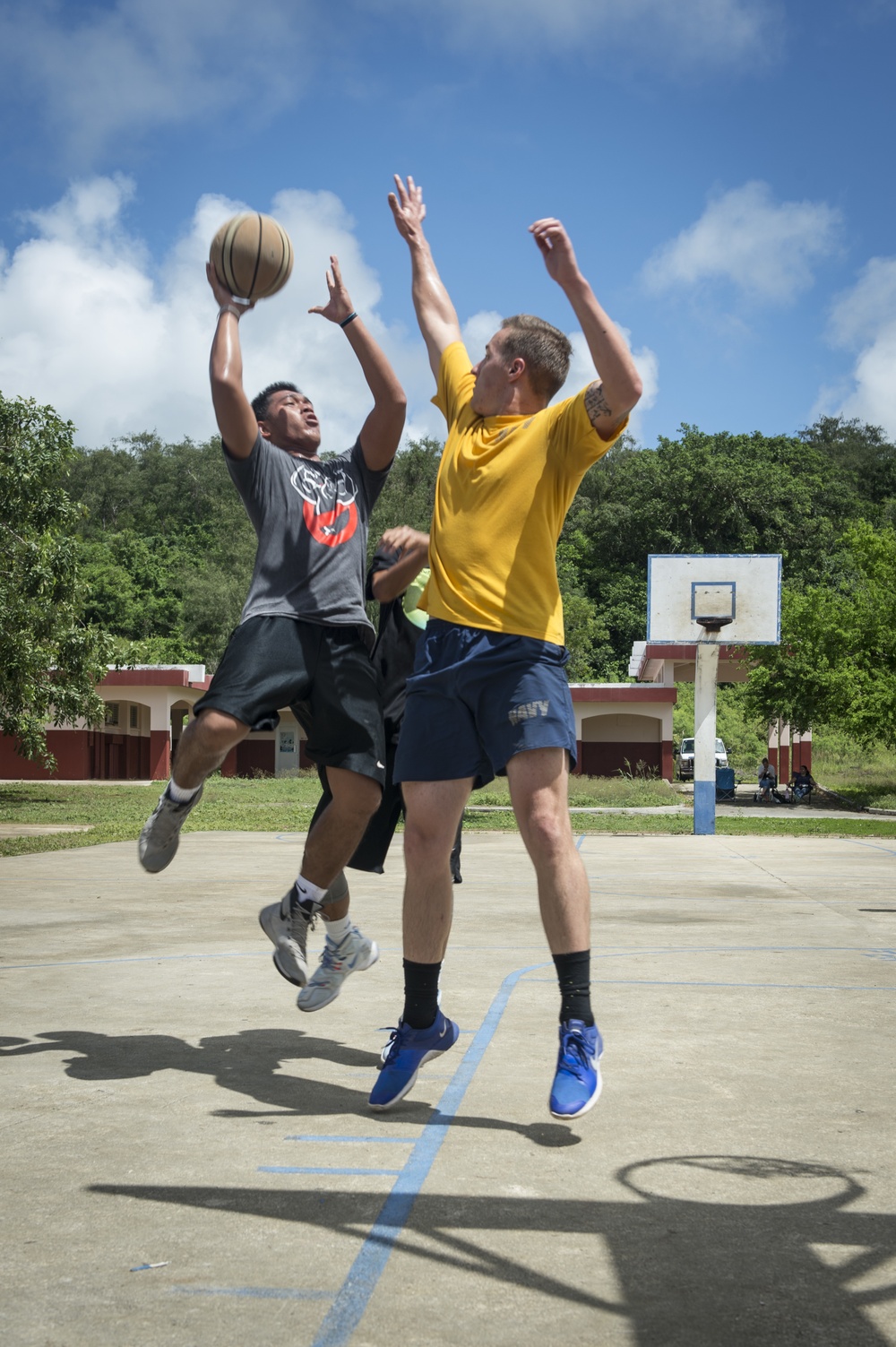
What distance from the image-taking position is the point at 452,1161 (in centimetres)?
285

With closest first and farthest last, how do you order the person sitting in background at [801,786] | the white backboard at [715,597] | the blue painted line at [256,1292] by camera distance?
the blue painted line at [256,1292]
the white backboard at [715,597]
the person sitting in background at [801,786]

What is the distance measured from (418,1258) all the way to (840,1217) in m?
0.87

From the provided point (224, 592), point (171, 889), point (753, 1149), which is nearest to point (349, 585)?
point (753, 1149)

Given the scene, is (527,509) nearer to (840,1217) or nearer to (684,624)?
(840,1217)

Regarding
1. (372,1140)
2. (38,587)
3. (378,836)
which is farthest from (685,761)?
(372,1140)

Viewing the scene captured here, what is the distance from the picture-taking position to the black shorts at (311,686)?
151 inches

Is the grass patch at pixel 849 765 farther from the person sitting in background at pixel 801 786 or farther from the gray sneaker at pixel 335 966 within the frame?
the gray sneaker at pixel 335 966

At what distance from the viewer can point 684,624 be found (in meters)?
23.3

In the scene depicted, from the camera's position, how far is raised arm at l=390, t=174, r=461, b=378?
408 centimetres

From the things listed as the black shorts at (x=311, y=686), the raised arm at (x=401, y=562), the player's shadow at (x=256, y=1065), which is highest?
the raised arm at (x=401, y=562)

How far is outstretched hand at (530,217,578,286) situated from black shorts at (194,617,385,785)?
4.30ft

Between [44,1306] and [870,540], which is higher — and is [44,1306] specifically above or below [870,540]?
below

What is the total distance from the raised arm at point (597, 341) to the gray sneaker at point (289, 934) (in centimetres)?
179

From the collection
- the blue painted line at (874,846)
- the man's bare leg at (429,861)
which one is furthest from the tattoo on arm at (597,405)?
the blue painted line at (874,846)
